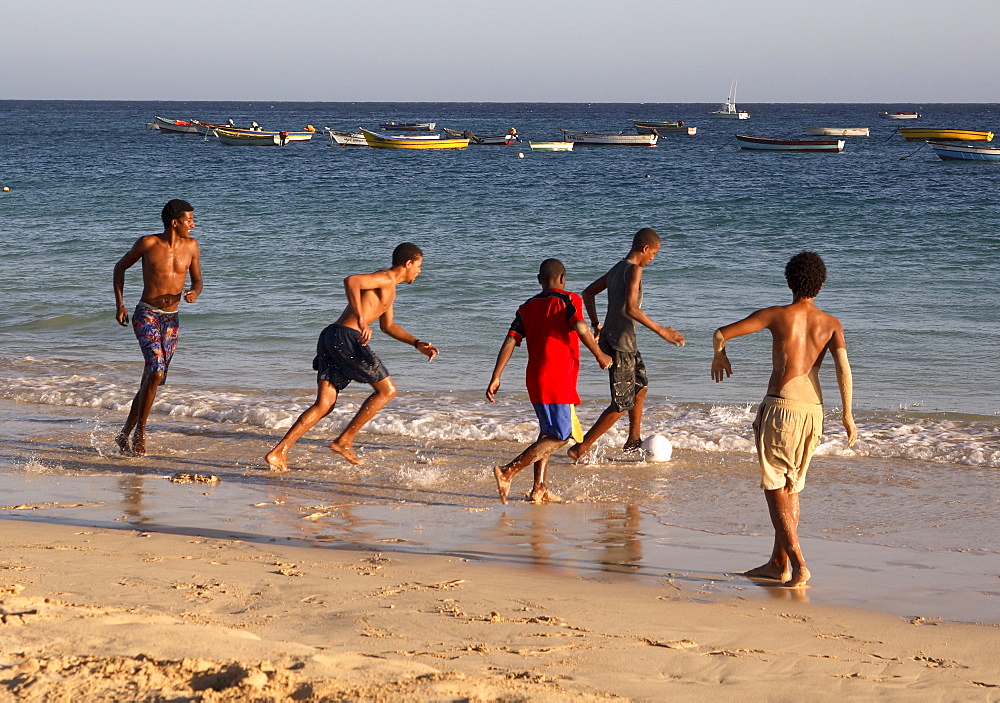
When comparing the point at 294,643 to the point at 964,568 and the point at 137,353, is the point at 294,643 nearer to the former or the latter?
the point at 964,568

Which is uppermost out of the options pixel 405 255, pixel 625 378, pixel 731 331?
pixel 405 255

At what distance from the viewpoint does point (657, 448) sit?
728 centimetres

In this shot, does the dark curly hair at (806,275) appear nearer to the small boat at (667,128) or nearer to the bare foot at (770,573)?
the bare foot at (770,573)

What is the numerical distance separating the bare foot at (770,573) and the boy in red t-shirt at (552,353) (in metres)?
1.46

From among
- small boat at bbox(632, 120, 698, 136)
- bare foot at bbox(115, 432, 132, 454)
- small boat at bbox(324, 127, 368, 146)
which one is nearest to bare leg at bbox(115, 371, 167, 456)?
bare foot at bbox(115, 432, 132, 454)

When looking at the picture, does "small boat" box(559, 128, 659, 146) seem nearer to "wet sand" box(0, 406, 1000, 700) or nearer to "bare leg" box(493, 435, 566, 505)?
"wet sand" box(0, 406, 1000, 700)

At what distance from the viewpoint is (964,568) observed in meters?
5.05

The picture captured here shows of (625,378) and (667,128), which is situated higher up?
(667,128)

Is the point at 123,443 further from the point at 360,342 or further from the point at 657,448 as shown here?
the point at 657,448

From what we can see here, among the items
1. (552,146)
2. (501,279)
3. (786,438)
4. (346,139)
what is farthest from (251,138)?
(786,438)

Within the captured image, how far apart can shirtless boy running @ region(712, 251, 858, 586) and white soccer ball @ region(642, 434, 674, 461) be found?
99.7 inches

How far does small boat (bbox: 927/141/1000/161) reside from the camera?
130 ft

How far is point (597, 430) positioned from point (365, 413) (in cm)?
152

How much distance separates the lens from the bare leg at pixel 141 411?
7094mm
